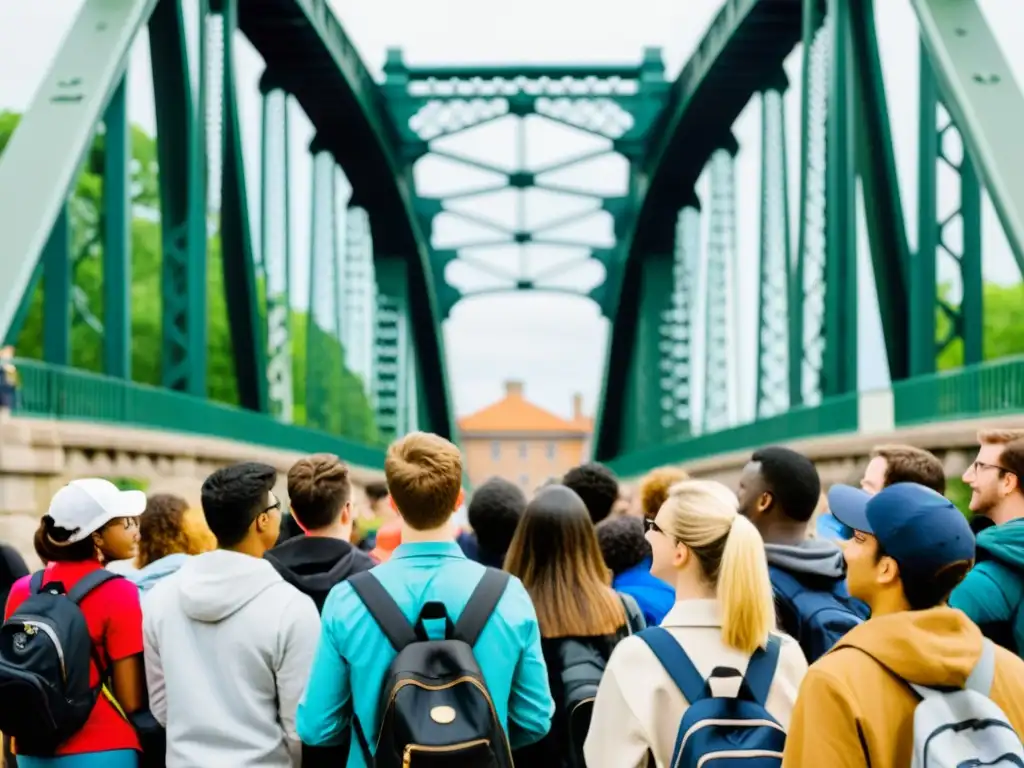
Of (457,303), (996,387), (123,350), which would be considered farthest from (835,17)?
(457,303)

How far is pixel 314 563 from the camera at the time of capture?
441cm

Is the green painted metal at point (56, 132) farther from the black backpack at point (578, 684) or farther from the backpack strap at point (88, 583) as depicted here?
the black backpack at point (578, 684)

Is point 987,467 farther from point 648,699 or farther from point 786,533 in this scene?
point 648,699

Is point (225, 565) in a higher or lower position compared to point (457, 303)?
lower

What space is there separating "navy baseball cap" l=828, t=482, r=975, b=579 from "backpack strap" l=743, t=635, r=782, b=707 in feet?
2.00

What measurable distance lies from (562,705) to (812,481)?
0.95 metres

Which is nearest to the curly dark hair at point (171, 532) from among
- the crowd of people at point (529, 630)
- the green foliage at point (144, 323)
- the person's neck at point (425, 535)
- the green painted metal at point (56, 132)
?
the crowd of people at point (529, 630)

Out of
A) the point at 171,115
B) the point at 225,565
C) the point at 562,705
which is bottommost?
the point at 562,705

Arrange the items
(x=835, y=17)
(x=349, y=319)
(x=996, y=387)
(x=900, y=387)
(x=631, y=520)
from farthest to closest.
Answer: (x=349, y=319) → (x=835, y=17) → (x=900, y=387) → (x=996, y=387) → (x=631, y=520)

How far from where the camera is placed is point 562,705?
4402 millimetres

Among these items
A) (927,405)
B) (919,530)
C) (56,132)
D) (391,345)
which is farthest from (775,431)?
(391,345)

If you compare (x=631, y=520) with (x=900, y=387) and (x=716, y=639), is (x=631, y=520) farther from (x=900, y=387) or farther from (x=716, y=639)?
(x=900, y=387)

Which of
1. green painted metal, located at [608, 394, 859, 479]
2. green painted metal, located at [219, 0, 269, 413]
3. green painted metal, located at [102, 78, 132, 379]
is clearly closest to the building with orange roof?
green painted metal, located at [608, 394, 859, 479]

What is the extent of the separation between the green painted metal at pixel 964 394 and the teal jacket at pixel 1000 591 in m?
6.61
